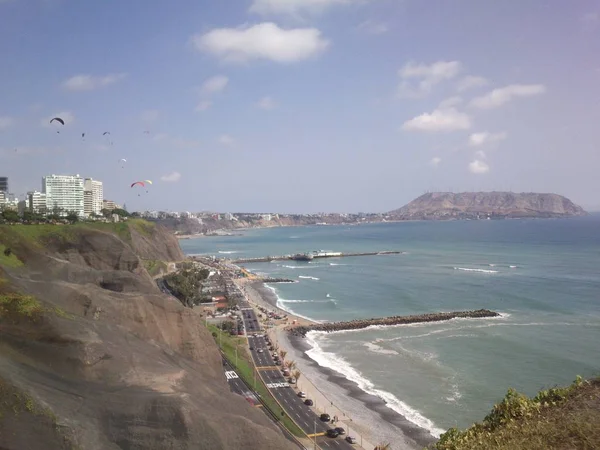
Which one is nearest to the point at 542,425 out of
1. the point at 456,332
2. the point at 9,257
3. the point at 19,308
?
the point at 19,308

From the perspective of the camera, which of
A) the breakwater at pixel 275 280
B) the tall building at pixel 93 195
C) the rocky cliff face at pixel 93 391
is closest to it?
the rocky cliff face at pixel 93 391

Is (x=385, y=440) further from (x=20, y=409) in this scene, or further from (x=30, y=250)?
(x=30, y=250)

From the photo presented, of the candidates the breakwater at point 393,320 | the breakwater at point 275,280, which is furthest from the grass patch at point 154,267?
the breakwater at point 393,320

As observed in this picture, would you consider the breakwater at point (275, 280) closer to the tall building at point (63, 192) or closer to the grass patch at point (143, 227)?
the grass patch at point (143, 227)

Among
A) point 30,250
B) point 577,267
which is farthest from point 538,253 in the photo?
point 30,250

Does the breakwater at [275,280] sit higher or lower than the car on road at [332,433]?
higher
